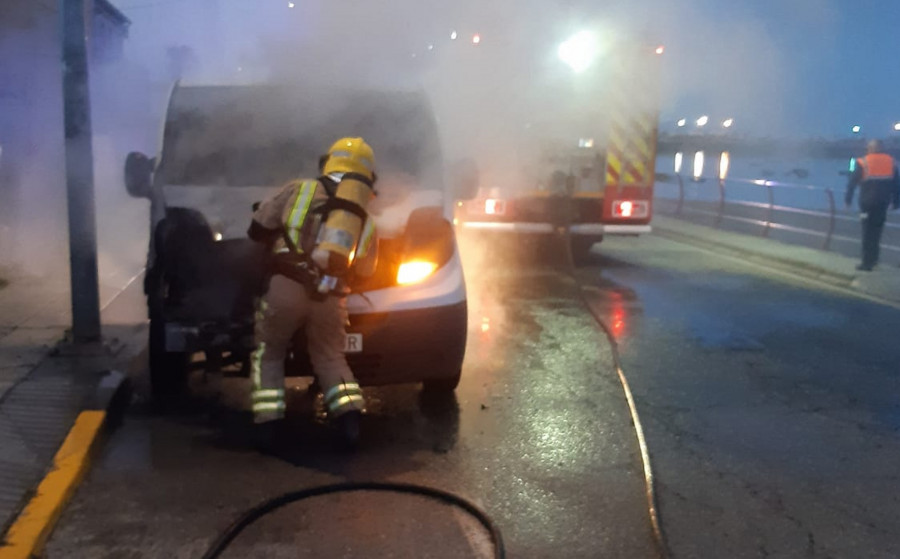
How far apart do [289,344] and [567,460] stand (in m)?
→ 1.43

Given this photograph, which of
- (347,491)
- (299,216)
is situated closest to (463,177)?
(299,216)

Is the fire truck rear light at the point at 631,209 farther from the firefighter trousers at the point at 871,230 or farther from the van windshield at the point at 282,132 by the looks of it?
the van windshield at the point at 282,132

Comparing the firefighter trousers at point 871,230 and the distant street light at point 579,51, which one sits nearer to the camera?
the distant street light at point 579,51

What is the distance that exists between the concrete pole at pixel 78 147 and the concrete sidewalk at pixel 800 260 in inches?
291

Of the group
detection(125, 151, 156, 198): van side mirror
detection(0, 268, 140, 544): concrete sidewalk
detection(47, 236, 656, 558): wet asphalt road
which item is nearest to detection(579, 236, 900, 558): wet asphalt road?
detection(47, 236, 656, 558): wet asphalt road

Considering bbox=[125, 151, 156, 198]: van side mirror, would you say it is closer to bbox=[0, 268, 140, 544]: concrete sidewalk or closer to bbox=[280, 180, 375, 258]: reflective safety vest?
bbox=[0, 268, 140, 544]: concrete sidewalk

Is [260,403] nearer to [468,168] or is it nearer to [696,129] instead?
[468,168]

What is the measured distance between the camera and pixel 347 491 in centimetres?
394

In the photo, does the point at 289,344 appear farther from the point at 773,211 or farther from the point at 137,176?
the point at 773,211

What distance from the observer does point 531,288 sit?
9.06m

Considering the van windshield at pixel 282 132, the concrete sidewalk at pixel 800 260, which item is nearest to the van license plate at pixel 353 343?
the van windshield at pixel 282 132

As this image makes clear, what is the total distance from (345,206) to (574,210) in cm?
674

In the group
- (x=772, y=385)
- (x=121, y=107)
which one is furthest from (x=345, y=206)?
(x=121, y=107)

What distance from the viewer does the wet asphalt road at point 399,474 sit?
350 cm
